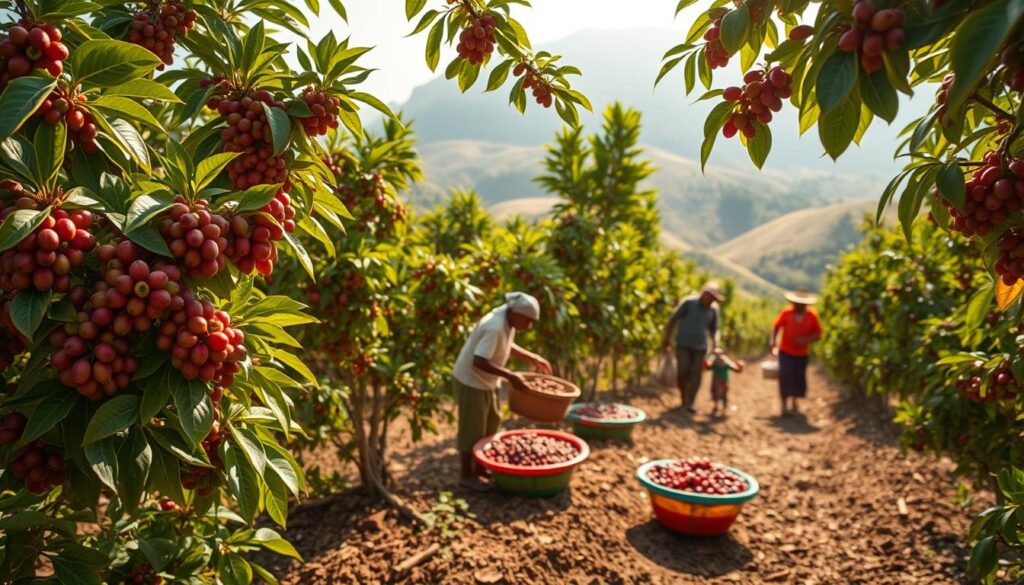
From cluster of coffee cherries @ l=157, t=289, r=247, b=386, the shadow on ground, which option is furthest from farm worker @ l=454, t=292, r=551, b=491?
cluster of coffee cherries @ l=157, t=289, r=247, b=386

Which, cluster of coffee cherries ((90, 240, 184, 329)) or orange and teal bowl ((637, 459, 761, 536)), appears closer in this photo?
cluster of coffee cherries ((90, 240, 184, 329))

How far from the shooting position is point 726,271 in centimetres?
11494

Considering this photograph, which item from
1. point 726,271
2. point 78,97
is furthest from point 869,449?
point 726,271

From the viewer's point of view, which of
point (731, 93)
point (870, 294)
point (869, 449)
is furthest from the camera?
point (870, 294)

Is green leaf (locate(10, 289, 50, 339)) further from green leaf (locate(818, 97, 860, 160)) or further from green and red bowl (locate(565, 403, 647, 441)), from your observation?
green and red bowl (locate(565, 403, 647, 441))

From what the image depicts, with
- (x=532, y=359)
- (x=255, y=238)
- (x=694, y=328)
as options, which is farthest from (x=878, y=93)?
(x=694, y=328)

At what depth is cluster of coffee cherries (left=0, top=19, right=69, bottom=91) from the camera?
1.32 metres

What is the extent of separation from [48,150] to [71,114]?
12 cm

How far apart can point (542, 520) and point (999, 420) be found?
3.20 metres

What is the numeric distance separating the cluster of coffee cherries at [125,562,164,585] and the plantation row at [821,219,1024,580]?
108 inches

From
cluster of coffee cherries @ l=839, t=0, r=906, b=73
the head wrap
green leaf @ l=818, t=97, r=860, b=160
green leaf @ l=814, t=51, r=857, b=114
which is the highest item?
cluster of coffee cherries @ l=839, t=0, r=906, b=73

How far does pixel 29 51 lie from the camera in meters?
1.34

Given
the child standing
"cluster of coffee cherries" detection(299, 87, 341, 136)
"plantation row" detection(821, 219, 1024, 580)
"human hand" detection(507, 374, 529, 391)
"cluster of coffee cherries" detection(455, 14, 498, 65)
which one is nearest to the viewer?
"cluster of coffee cherries" detection(299, 87, 341, 136)

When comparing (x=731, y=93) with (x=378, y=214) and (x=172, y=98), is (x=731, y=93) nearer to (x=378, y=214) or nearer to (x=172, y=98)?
(x=172, y=98)
